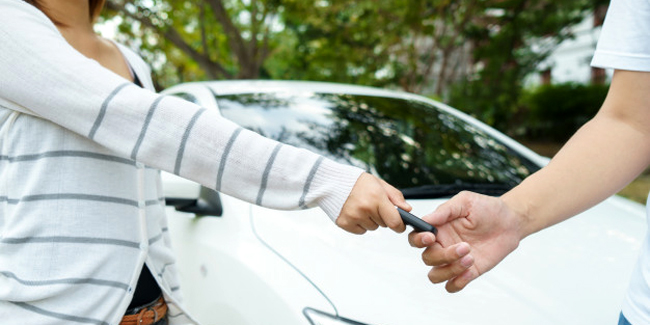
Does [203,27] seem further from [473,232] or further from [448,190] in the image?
[473,232]

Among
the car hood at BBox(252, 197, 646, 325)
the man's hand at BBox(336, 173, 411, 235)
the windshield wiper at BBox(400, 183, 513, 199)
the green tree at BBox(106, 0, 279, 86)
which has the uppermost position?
the man's hand at BBox(336, 173, 411, 235)

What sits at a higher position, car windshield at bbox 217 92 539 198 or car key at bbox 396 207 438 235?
car key at bbox 396 207 438 235

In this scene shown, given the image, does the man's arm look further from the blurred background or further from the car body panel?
the blurred background

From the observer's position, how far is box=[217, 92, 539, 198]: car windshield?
1990 mm

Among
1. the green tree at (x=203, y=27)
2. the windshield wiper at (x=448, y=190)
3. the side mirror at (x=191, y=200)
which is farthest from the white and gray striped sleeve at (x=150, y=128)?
the green tree at (x=203, y=27)

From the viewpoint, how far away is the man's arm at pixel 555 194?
0.92 metres

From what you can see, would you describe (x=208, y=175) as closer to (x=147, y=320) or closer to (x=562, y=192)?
(x=147, y=320)

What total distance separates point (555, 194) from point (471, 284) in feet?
1.49

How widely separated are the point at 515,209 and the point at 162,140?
70 centimetres

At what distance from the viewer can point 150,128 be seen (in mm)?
868

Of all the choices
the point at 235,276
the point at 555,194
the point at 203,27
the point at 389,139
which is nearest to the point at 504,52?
the point at 203,27

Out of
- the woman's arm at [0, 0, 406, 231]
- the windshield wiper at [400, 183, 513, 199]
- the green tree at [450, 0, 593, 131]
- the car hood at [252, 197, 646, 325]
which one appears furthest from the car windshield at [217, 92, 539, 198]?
the green tree at [450, 0, 593, 131]

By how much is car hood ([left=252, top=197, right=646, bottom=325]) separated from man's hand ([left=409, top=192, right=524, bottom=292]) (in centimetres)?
25

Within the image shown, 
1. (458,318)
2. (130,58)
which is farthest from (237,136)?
(458,318)
